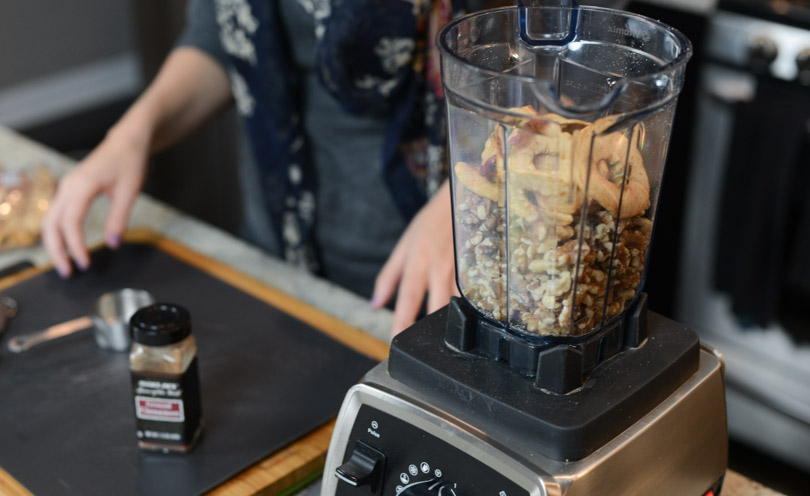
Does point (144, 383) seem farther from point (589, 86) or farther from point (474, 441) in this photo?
point (589, 86)

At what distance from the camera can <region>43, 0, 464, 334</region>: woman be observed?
117 cm

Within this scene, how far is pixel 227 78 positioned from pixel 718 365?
38.2 inches

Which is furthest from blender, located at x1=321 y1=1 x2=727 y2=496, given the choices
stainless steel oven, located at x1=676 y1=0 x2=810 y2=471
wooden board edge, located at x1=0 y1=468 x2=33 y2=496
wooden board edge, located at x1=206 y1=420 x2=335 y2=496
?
stainless steel oven, located at x1=676 y1=0 x2=810 y2=471

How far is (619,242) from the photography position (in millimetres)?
601

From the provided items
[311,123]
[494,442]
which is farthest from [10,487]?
[311,123]

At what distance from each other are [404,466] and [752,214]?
3.92 ft

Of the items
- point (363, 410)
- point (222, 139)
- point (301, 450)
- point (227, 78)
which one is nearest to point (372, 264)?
point (227, 78)

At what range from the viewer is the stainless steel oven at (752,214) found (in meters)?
1.56

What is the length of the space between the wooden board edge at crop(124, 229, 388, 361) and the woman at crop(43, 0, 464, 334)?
0.06 metres

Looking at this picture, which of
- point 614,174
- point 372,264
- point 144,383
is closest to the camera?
point 614,174

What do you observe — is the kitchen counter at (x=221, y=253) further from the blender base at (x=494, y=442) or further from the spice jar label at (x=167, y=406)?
the blender base at (x=494, y=442)

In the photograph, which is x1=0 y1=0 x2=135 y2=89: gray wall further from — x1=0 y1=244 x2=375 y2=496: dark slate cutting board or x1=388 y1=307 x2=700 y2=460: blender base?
x1=388 y1=307 x2=700 y2=460: blender base

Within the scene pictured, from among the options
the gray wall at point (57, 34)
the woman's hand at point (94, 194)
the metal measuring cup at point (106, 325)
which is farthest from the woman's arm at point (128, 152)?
the gray wall at point (57, 34)

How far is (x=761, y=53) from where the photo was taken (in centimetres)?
157
